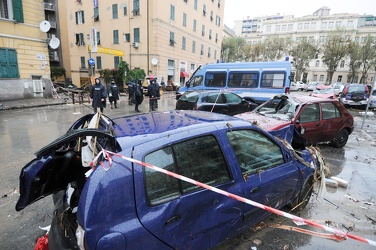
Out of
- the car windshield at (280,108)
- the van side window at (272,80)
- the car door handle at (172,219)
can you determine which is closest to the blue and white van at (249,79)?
the van side window at (272,80)

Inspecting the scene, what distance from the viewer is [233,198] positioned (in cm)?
218

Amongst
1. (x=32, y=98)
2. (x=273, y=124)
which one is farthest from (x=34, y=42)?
(x=273, y=124)

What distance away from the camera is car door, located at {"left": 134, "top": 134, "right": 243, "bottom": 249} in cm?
171

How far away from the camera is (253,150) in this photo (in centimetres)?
270

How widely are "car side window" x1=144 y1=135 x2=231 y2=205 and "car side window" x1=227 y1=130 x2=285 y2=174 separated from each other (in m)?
0.28

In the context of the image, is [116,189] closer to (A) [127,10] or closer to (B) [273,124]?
(B) [273,124]

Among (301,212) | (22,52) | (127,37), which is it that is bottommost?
(301,212)

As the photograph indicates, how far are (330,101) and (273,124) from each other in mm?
2405

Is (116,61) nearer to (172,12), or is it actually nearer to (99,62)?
(99,62)

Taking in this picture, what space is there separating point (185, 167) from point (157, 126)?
1.81 ft

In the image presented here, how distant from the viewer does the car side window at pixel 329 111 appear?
6.10 metres

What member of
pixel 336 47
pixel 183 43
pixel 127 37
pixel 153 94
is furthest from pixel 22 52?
pixel 336 47

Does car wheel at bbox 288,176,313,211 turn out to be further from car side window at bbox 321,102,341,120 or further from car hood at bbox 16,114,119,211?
car side window at bbox 321,102,341,120

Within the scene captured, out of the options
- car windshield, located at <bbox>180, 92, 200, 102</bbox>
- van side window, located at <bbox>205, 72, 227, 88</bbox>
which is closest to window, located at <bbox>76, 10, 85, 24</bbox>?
van side window, located at <bbox>205, 72, 227, 88</bbox>
